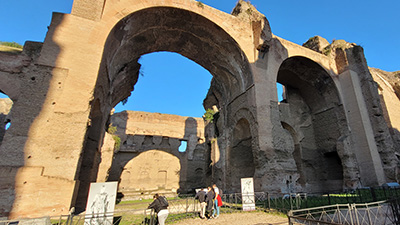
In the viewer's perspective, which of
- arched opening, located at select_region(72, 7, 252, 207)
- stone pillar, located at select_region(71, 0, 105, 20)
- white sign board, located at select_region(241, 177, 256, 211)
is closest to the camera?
white sign board, located at select_region(241, 177, 256, 211)

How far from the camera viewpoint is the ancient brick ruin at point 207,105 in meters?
5.46

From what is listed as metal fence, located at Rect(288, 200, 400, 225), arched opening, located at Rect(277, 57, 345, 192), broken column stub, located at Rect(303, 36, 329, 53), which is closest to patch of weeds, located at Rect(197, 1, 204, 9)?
arched opening, located at Rect(277, 57, 345, 192)

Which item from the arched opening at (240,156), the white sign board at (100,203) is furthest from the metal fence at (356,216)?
the arched opening at (240,156)

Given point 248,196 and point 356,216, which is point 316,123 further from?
point 356,216

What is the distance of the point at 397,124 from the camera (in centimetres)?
1602

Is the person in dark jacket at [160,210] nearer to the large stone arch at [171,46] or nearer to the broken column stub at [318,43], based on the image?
the large stone arch at [171,46]

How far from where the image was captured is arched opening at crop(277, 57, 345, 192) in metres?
12.3

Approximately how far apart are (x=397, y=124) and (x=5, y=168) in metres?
22.7

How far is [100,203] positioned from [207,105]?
11.6 meters

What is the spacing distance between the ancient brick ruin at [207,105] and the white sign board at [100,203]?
1.29 meters

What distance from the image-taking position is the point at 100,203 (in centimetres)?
442

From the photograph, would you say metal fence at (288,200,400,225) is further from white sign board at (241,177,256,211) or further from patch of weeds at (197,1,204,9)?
patch of weeds at (197,1,204,9)

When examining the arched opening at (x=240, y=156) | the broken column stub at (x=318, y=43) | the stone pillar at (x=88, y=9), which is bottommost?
the arched opening at (x=240, y=156)

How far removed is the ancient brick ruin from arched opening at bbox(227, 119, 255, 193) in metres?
0.05
